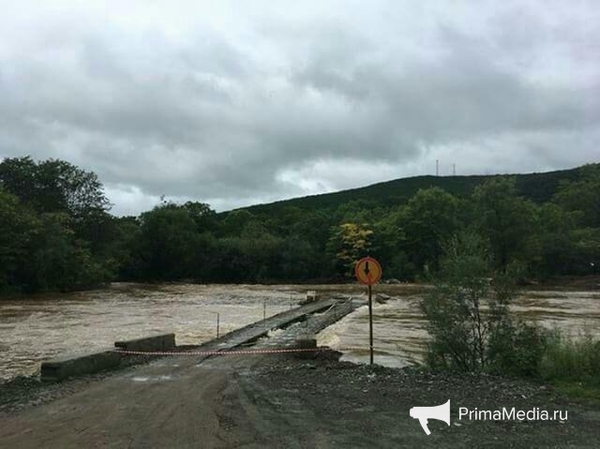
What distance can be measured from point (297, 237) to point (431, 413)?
90153 millimetres

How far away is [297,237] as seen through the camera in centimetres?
9844

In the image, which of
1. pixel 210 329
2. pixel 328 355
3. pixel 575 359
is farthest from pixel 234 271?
pixel 575 359

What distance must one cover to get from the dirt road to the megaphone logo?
0.12 meters

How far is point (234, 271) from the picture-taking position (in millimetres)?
94875

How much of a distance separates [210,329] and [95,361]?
1318 cm

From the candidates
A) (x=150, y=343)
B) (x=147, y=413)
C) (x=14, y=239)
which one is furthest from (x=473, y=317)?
(x=14, y=239)

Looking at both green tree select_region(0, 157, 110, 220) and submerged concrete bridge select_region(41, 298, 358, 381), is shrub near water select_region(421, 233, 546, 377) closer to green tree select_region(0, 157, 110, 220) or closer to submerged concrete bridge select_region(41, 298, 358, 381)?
submerged concrete bridge select_region(41, 298, 358, 381)

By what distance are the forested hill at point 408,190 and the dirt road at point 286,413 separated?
13168 cm

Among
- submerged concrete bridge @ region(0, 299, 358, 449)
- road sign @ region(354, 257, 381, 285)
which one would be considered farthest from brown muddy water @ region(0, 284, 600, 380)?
submerged concrete bridge @ region(0, 299, 358, 449)

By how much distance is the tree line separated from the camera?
79.4 m

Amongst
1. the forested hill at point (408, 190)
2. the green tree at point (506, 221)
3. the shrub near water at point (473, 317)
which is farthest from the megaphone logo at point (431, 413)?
the forested hill at point (408, 190)

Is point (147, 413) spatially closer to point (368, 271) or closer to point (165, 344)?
point (368, 271)

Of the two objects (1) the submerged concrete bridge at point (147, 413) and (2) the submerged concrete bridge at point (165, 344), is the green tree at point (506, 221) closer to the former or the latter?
(2) the submerged concrete bridge at point (165, 344)

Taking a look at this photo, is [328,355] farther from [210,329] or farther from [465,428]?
[210,329]
